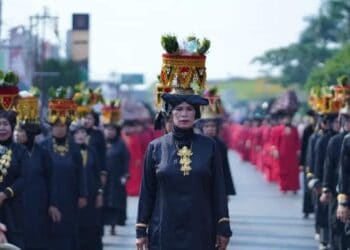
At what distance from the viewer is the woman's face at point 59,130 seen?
15.6 m

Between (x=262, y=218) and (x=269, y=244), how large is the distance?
4.60m

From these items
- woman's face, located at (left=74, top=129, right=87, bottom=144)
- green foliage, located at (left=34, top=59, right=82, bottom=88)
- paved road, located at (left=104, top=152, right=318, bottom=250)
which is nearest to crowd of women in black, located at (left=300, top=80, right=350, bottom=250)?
paved road, located at (left=104, top=152, right=318, bottom=250)

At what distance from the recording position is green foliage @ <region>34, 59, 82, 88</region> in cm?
4401

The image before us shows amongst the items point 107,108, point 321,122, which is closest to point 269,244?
point 321,122

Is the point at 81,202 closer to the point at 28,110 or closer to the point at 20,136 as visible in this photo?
the point at 28,110

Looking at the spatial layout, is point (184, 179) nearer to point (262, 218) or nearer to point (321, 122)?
point (321, 122)

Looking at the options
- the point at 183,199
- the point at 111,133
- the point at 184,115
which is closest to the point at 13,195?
the point at 183,199

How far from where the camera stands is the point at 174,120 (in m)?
11.3

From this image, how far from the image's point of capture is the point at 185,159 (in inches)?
442

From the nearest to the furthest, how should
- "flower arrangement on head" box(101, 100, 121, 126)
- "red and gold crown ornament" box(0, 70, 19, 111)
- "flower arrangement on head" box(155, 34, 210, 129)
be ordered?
"flower arrangement on head" box(155, 34, 210, 129), "red and gold crown ornament" box(0, 70, 19, 111), "flower arrangement on head" box(101, 100, 121, 126)

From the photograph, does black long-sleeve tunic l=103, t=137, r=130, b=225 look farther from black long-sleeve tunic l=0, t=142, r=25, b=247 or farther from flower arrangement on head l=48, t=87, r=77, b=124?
black long-sleeve tunic l=0, t=142, r=25, b=247

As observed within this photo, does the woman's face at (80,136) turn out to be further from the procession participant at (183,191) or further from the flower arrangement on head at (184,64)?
the procession participant at (183,191)

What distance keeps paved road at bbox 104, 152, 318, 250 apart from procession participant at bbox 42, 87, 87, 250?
123 inches

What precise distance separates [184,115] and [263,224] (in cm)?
1151
